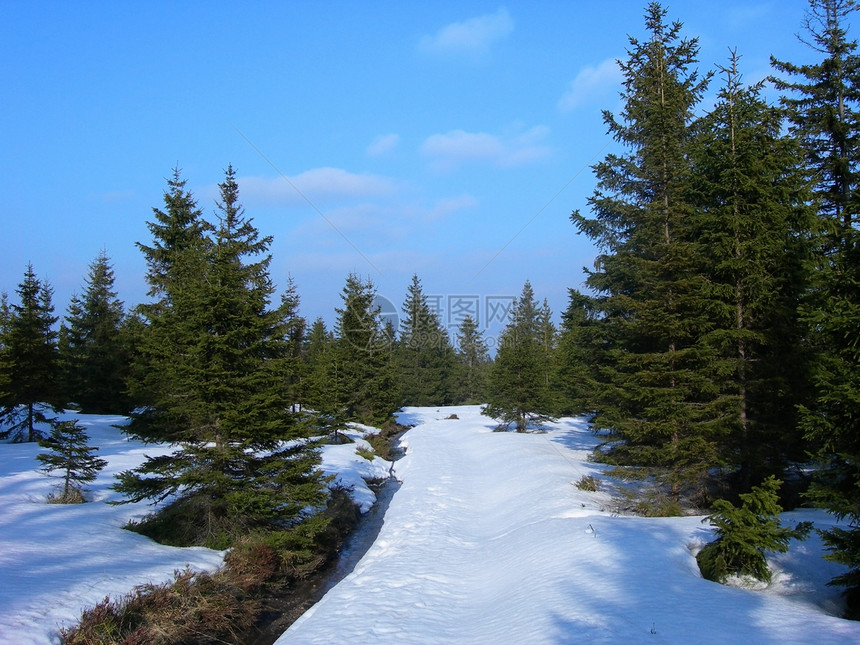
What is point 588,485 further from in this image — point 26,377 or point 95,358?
point 95,358

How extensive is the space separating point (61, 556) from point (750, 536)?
40.8 ft

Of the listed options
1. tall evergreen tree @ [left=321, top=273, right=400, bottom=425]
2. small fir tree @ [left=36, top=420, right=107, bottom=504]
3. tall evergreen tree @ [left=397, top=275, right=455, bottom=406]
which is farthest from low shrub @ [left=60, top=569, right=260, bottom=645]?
tall evergreen tree @ [left=397, top=275, right=455, bottom=406]

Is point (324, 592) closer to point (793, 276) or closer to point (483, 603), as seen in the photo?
point (483, 603)

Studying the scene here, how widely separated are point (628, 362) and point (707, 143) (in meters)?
6.81

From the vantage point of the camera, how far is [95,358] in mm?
34156

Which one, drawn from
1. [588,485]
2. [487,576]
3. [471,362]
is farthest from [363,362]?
[471,362]

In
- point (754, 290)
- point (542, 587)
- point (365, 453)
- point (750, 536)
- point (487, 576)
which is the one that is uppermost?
point (754, 290)

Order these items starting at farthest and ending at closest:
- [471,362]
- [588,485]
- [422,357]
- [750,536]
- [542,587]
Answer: [471,362]
[422,357]
[588,485]
[542,587]
[750,536]

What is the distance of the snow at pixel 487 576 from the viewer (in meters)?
7.20

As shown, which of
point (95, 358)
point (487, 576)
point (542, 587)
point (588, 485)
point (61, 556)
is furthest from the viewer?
point (95, 358)

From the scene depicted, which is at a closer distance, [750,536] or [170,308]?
[750,536]

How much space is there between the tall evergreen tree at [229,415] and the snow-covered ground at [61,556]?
3.84 ft

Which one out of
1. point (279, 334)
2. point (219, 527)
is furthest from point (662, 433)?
point (219, 527)

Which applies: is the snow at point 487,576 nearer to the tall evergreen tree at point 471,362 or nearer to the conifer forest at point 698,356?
the conifer forest at point 698,356
